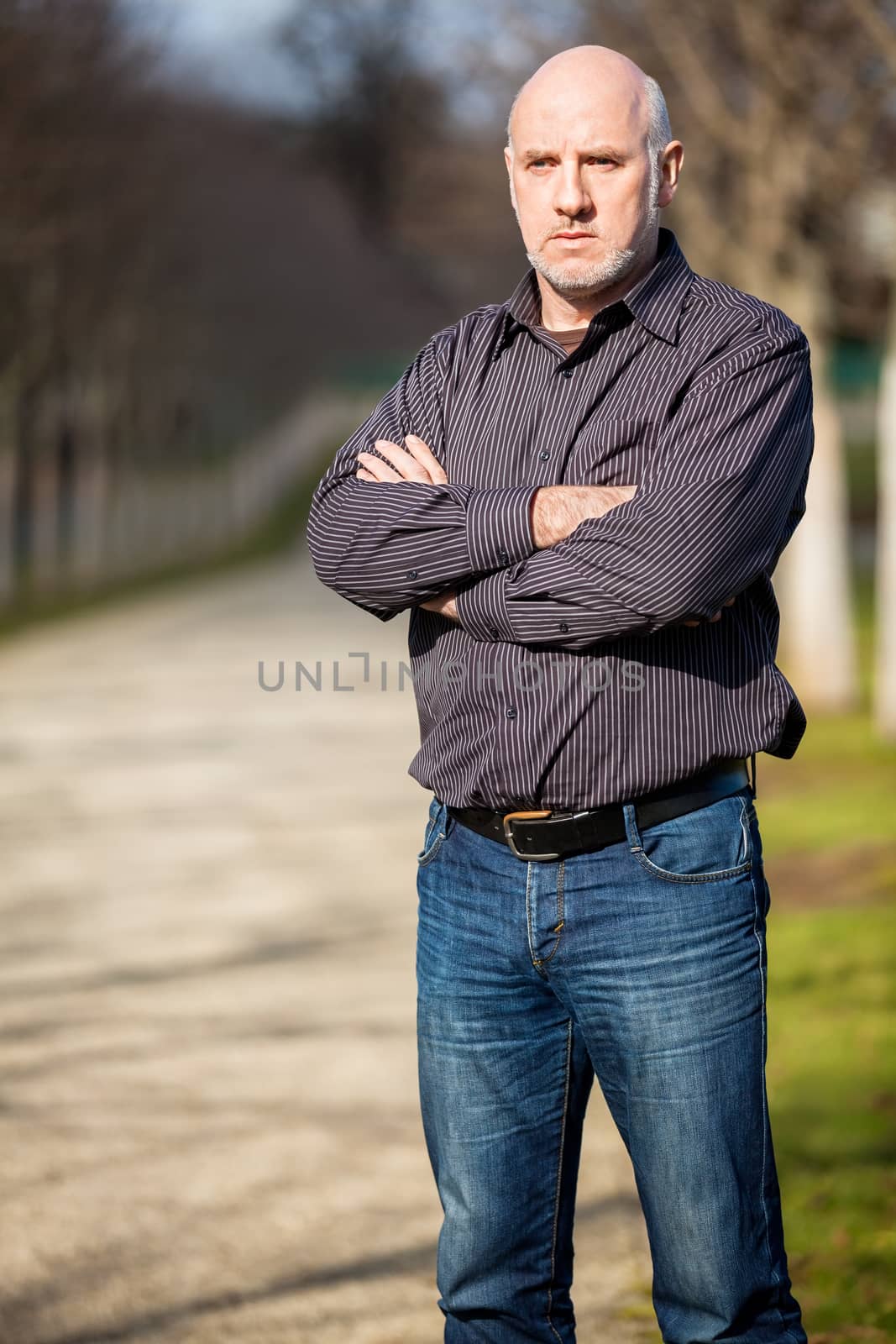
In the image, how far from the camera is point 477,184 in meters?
25.8

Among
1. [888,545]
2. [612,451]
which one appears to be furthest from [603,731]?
[888,545]

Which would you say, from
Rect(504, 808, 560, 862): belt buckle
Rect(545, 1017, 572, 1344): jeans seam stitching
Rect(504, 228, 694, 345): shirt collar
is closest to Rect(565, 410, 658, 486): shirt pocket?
Rect(504, 228, 694, 345): shirt collar

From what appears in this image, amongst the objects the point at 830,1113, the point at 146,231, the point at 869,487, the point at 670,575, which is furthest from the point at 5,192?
the point at 869,487

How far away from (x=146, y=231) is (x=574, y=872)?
25.8 metres

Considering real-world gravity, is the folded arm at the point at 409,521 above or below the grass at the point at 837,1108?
above

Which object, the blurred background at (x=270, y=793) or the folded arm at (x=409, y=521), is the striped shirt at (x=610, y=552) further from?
the blurred background at (x=270, y=793)

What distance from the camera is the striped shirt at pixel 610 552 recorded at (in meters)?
2.61

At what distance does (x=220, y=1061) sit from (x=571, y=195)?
321 cm

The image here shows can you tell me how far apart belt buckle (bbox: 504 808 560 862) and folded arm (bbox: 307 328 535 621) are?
39 cm

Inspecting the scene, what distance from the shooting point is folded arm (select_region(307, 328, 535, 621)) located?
2.73m

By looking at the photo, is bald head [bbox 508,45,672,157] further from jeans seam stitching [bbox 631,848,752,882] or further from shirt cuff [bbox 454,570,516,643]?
jeans seam stitching [bbox 631,848,752,882]

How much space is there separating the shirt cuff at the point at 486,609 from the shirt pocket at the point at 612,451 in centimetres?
22

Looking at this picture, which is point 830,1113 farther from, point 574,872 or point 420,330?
point 420,330

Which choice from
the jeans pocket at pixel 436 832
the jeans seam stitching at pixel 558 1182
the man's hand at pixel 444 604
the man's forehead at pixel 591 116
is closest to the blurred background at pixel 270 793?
the jeans seam stitching at pixel 558 1182
